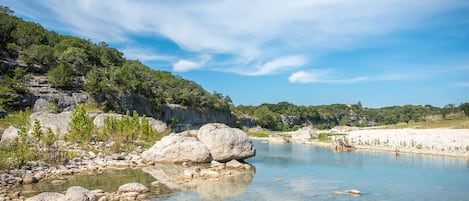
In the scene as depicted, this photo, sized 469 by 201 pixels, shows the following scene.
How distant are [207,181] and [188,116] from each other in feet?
217

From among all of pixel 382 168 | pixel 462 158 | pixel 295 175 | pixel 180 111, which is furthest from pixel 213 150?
pixel 180 111

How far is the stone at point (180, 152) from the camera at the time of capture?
25766 millimetres

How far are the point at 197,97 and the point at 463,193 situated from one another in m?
78.5

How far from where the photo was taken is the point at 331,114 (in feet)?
507

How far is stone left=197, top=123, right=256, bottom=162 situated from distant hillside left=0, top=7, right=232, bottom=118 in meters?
25.0

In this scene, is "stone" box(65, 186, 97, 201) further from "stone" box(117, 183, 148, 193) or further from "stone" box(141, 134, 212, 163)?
"stone" box(141, 134, 212, 163)

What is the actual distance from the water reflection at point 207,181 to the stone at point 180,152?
101 cm

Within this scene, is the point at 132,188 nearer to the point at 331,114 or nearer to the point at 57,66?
the point at 57,66

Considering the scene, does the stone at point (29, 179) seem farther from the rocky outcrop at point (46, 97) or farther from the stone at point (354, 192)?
the rocky outcrop at point (46, 97)

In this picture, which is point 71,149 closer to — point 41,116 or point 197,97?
point 41,116

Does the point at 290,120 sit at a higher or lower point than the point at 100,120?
higher

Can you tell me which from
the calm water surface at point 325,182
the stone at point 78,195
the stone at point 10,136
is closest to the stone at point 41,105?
the stone at point 10,136

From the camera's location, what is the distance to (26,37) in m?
60.9

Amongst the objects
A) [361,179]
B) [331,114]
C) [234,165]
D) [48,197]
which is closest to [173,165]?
[234,165]
